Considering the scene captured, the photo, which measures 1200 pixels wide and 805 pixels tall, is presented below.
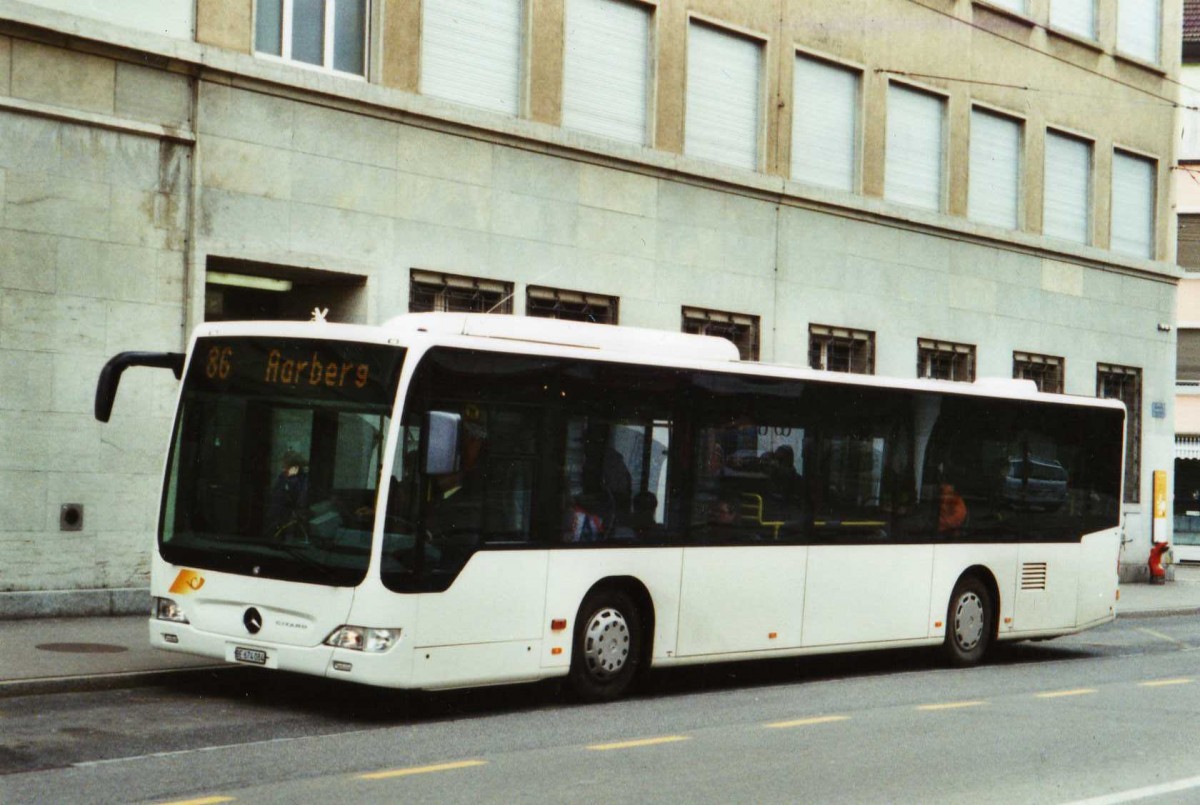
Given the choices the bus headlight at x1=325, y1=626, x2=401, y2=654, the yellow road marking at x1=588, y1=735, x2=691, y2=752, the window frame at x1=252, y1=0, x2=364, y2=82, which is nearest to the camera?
the yellow road marking at x1=588, y1=735, x2=691, y2=752

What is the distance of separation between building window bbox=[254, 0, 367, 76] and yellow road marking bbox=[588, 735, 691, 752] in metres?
10.2

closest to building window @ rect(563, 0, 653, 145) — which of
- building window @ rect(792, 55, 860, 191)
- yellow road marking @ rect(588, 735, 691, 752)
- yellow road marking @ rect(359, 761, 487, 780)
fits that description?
building window @ rect(792, 55, 860, 191)

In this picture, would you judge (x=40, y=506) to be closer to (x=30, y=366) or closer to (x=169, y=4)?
(x=30, y=366)

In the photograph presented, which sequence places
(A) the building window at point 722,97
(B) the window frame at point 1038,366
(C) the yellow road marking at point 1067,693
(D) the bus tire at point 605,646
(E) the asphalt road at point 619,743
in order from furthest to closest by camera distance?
(B) the window frame at point 1038,366 < (A) the building window at point 722,97 < (C) the yellow road marking at point 1067,693 < (D) the bus tire at point 605,646 < (E) the asphalt road at point 619,743

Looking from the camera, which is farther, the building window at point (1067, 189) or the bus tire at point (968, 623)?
the building window at point (1067, 189)

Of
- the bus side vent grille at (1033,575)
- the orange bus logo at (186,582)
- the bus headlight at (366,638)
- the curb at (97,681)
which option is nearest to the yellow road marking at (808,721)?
the bus headlight at (366,638)

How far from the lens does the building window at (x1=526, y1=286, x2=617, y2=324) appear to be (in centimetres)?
2080

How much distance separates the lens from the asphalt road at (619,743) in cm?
867

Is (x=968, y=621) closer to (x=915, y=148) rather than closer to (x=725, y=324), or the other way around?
(x=725, y=324)

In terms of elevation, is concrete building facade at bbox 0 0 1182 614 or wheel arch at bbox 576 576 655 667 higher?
concrete building facade at bbox 0 0 1182 614

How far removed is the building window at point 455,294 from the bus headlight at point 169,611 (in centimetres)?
803

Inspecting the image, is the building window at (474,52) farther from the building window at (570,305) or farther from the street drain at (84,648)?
the street drain at (84,648)

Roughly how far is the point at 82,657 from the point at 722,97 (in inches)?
530

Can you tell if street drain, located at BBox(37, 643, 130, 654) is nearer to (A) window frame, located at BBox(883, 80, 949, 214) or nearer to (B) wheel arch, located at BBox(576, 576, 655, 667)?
(B) wheel arch, located at BBox(576, 576, 655, 667)
